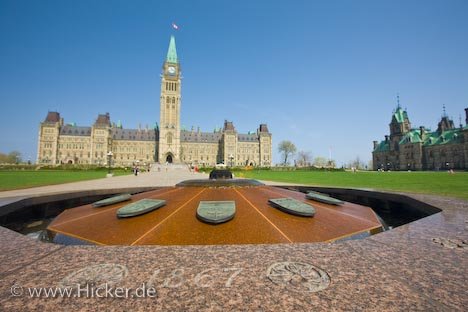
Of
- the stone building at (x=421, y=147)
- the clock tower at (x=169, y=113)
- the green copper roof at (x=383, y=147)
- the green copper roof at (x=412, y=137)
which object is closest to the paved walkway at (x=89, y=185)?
the clock tower at (x=169, y=113)

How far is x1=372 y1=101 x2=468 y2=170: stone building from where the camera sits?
73.9 metres

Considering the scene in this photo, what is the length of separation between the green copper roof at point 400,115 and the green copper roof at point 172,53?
3477 inches

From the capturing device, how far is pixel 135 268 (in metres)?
2.21

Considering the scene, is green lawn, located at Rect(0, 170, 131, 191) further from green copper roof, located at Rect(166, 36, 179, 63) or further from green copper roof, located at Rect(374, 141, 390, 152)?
green copper roof, located at Rect(374, 141, 390, 152)

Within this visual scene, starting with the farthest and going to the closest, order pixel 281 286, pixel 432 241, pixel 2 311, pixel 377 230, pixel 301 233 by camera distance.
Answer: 1. pixel 377 230
2. pixel 301 233
3. pixel 432 241
4. pixel 281 286
5. pixel 2 311

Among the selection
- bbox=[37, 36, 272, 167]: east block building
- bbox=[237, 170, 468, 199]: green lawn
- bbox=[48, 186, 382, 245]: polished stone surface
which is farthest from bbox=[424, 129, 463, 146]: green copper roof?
bbox=[48, 186, 382, 245]: polished stone surface

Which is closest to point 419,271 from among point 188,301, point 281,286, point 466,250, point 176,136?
point 466,250

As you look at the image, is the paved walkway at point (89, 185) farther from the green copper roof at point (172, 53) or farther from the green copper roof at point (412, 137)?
the green copper roof at point (412, 137)

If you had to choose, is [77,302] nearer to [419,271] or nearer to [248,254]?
[248,254]

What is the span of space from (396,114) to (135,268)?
115835mm

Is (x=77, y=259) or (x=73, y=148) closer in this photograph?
(x=77, y=259)

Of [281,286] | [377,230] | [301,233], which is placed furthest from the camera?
[377,230]

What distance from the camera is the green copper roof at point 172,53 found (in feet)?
300

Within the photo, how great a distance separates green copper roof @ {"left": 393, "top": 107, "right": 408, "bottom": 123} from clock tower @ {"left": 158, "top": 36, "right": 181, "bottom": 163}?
8491cm
